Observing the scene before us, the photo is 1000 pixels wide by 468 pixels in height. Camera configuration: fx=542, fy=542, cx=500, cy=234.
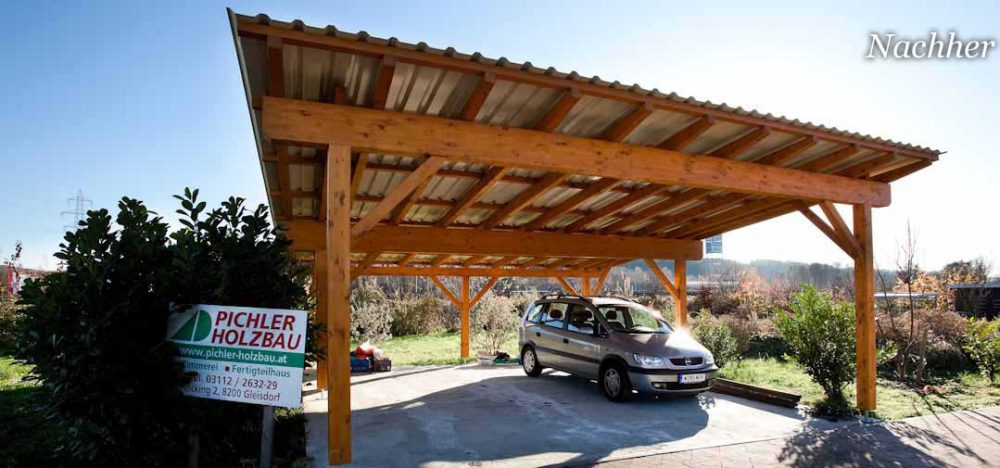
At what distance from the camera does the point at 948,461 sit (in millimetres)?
4977

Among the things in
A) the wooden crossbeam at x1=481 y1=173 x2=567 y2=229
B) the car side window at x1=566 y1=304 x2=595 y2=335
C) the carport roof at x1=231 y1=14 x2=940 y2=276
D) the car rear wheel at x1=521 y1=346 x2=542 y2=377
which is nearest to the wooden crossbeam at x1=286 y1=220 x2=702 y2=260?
the carport roof at x1=231 y1=14 x2=940 y2=276

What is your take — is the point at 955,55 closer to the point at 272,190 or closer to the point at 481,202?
the point at 481,202

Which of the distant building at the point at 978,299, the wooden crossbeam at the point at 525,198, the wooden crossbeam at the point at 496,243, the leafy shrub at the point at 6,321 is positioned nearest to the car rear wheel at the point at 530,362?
A: the wooden crossbeam at the point at 496,243

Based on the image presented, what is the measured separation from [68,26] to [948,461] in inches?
405

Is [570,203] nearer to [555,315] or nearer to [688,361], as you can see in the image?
[555,315]

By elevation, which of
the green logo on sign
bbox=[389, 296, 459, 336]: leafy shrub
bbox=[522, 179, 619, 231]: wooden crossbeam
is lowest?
bbox=[389, 296, 459, 336]: leafy shrub

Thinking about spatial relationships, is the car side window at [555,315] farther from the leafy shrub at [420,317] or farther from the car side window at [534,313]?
the leafy shrub at [420,317]

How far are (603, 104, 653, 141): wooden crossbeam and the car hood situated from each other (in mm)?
3170

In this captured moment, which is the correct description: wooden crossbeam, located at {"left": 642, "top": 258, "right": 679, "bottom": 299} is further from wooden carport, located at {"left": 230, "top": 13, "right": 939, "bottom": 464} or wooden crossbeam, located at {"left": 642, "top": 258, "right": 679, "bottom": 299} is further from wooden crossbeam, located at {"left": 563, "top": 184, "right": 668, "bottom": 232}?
→ wooden crossbeam, located at {"left": 563, "top": 184, "right": 668, "bottom": 232}

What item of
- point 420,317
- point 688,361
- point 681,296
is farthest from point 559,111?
point 420,317

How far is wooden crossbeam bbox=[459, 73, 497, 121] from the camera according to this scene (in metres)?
4.61

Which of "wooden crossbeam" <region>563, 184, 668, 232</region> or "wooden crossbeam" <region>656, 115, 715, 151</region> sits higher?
"wooden crossbeam" <region>656, 115, 715, 151</region>

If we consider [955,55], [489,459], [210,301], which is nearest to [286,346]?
[210,301]

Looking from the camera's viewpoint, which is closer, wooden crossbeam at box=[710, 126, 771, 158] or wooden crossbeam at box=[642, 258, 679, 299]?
wooden crossbeam at box=[710, 126, 771, 158]
